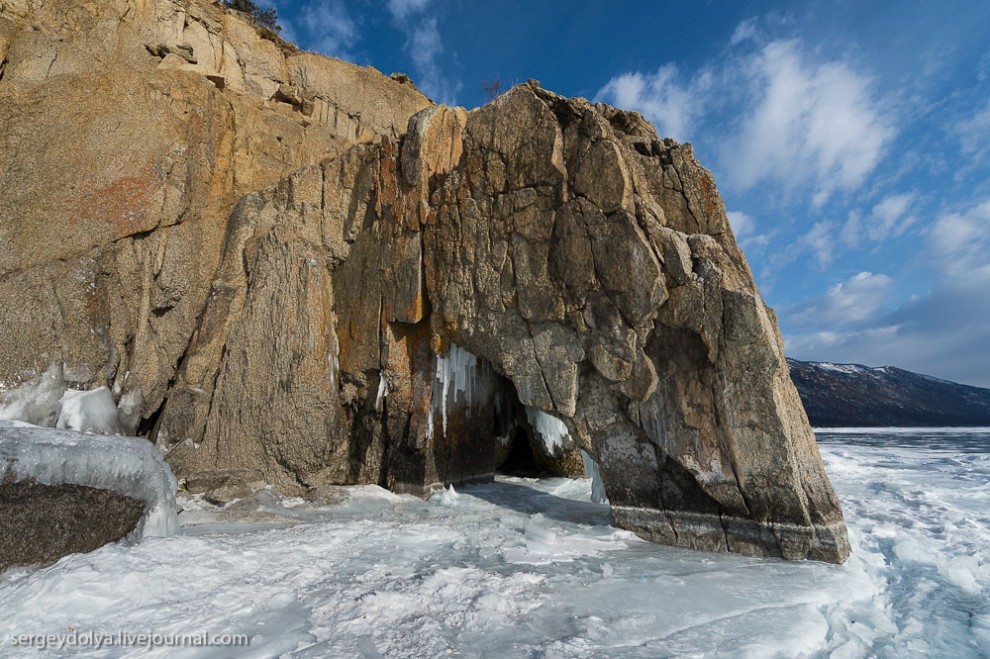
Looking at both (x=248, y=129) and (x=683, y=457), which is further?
(x=248, y=129)

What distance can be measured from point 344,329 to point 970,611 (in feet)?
28.7

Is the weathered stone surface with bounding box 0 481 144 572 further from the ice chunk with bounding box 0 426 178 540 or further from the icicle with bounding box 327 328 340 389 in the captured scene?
the icicle with bounding box 327 328 340 389

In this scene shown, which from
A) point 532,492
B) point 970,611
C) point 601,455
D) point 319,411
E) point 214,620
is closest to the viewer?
point 214,620

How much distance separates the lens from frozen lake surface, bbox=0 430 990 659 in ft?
11.2

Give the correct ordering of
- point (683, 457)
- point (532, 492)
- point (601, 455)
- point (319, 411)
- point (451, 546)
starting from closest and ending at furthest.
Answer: point (451, 546) < point (683, 457) < point (601, 455) < point (319, 411) < point (532, 492)

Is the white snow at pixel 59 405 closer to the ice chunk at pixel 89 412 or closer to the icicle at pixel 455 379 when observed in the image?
the ice chunk at pixel 89 412

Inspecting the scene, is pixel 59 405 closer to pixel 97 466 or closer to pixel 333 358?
pixel 333 358

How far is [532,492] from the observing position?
9.61 m

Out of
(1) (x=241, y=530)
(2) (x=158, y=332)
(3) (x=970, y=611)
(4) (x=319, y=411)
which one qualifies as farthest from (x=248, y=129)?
(3) (x=970, y=611)

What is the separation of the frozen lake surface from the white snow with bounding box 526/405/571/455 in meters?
4.92

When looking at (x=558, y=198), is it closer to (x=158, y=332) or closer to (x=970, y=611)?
(x=970, y=611)

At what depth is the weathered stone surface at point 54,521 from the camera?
408cm

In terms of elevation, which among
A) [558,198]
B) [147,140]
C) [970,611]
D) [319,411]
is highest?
[147,140]

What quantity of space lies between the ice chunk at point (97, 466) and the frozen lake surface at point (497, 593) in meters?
0.48
